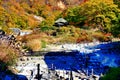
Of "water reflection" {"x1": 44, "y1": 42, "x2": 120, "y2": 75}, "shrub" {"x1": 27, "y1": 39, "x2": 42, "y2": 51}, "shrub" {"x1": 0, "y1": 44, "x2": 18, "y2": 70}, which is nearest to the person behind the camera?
"shrub" {"x1": 0, "y1": 44, "x2": 18, "y2": 70}

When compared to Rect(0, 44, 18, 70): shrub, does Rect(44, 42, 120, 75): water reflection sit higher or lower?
lower

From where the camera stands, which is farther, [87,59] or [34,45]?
[34,45]

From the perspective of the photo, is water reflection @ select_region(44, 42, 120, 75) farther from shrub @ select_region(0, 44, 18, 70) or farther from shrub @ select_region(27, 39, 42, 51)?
shrub @ select_region(0, 44, 18, 70)

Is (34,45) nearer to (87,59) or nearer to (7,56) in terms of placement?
(87,59)

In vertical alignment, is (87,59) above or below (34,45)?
below

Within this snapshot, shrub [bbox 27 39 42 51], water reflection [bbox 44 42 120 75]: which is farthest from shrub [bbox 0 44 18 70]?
shrub [bbox 27 39 42 51]

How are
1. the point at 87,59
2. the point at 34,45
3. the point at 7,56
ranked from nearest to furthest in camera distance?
the point at 7,56
the point at 87,59
the point at 34,45

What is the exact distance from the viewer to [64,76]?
25516 mm

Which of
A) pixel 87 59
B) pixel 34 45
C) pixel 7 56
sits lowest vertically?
pixel 87 59

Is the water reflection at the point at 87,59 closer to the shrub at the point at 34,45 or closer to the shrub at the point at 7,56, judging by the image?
the shrub at the point at 34,45

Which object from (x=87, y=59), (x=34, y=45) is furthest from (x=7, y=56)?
(x=34, y=45)

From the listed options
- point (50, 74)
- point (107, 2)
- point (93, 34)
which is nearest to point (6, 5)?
point (107, 2)

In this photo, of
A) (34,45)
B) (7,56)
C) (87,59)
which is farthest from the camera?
(34,45)

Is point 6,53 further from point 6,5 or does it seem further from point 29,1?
point 29,1
